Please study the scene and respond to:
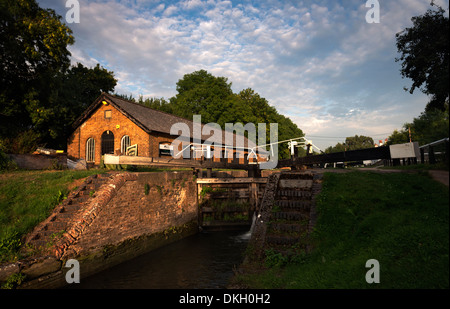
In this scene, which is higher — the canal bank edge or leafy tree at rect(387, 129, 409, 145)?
leafy tree at rect(387, 129, 409, 145)

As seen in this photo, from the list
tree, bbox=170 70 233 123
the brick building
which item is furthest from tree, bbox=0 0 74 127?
tree, bbox=170 70 233 123

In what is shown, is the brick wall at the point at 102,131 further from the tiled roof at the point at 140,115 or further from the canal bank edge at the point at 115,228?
the canal bank edge at the point at 115,228

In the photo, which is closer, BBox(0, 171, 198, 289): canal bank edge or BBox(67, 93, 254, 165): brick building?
BBox(0, 171, 198, 289): canal bank edge

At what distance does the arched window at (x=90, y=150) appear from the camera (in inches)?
936

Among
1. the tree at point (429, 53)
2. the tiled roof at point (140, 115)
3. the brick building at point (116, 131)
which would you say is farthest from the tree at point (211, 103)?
the tree at point (429, 53)

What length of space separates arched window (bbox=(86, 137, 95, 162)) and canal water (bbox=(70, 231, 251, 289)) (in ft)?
53.8

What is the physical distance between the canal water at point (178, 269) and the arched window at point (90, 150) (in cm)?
1641

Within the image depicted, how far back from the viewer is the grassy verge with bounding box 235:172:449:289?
12.0 feet

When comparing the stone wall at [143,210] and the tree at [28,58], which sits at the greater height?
the tree at [28,58]
